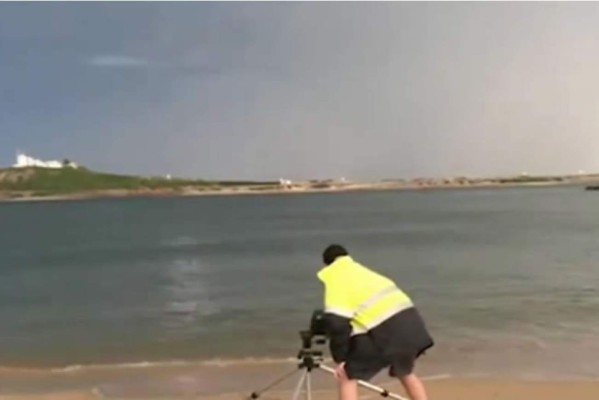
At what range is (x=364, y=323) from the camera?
6.48m

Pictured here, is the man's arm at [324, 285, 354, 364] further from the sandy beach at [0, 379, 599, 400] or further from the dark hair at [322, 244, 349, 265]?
the sandy beach at [0, 379, 599, 400]

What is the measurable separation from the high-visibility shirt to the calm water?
252 inches

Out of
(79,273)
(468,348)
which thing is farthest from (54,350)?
(79,273)

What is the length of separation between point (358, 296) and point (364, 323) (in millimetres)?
186

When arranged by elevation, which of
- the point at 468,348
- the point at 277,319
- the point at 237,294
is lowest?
the point at 468,348

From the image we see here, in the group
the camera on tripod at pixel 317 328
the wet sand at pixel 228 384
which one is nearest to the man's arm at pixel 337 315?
the camera on tripod at pixel 317 328

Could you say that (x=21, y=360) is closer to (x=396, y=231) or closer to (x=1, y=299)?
(x=1, y=299)

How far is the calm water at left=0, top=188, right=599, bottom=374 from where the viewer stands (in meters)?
15.6

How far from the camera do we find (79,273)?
3778cm

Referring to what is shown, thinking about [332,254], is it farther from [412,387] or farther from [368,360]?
[412,387]

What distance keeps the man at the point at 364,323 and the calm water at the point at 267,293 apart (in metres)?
6.20

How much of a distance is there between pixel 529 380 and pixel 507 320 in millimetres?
7049

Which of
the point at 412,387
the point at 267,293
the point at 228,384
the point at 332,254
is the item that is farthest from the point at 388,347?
the point at 267,293

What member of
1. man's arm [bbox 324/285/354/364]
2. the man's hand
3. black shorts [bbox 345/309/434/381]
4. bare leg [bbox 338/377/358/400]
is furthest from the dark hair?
bare leg [bbox 338/377/358/400]
